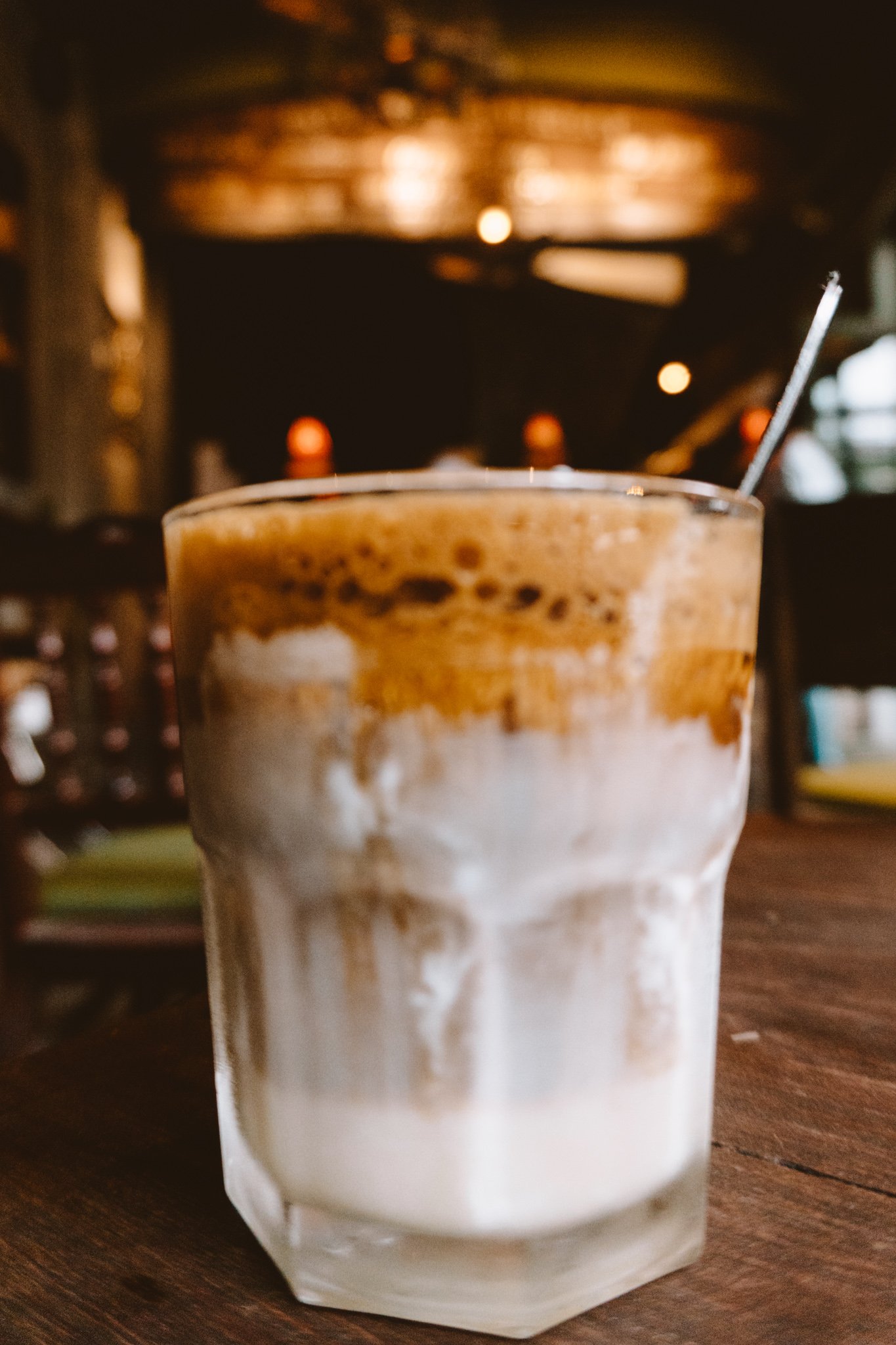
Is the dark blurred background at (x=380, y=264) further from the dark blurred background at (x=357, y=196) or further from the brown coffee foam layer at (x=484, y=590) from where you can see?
the brown coffee foam layer at (x=484, y=590)

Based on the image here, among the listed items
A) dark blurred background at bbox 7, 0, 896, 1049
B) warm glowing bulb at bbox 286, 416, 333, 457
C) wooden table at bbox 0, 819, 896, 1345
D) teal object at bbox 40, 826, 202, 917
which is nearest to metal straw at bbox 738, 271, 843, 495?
wooden table at bbox 0, 819, 896, 1345

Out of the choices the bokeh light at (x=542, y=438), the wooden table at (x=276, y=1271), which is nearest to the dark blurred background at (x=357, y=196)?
the bokeh light at (x=542, y=438)

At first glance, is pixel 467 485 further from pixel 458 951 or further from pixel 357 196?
pixel 357 196

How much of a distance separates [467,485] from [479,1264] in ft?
0.60

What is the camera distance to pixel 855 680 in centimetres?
165

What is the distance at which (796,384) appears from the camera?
0.92 ft

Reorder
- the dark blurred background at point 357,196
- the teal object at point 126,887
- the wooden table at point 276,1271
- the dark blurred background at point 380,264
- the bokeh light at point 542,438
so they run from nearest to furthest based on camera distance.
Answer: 1. the wooden table at point 276,1271
2. the teal object at point 126,887
3. the dark blurred background at point 380,264
4. the dark blurred background at point 357,196
5. the bokeh light at point 542,438

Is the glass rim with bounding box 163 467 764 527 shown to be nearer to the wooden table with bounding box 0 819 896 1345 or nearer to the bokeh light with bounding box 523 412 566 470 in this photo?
the wooden table with bounding box 0 819 896 1345

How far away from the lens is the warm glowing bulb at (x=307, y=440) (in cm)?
493

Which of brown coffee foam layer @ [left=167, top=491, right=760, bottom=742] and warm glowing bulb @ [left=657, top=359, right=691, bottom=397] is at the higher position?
warm glowing bulb @ [left=657, top=359, right=691, bottom=397]

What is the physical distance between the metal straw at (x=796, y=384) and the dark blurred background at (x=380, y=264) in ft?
3.38

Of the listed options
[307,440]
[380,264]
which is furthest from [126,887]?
[380,264]

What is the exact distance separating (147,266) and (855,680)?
442 centimetres

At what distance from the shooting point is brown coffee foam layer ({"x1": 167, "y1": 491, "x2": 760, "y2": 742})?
22cm
